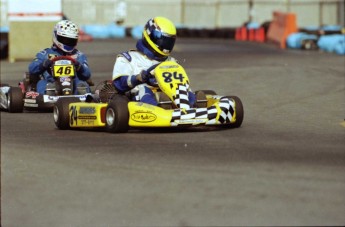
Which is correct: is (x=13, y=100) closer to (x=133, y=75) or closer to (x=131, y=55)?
(x=131, y=55)

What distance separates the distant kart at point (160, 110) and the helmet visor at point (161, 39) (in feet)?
1.42

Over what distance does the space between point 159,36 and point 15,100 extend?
7.82ft

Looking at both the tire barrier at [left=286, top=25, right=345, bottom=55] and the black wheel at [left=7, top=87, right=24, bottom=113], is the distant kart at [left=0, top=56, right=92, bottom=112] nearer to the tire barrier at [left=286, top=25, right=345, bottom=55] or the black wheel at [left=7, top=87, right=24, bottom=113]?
the black wheel at [left=7, top=87, right=24, bottom=113]

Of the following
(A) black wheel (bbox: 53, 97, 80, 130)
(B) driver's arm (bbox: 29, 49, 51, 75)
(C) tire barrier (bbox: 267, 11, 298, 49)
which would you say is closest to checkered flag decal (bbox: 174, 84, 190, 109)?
(A) black wheel (bbox: 53, 97, 80, 130)

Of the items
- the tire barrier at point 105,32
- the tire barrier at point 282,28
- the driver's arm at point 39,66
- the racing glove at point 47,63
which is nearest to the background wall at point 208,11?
the tire barrier at point 105,32

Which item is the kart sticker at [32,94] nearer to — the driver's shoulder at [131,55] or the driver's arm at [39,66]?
the driver's arm at [39,66]

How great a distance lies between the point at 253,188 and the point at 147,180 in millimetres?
777

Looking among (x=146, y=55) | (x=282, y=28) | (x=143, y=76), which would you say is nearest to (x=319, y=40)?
(x=282, y=28)

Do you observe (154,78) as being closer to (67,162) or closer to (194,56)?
(67,162)

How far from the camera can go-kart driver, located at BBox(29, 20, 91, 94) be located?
41.7 ft

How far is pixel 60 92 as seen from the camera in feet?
41.2

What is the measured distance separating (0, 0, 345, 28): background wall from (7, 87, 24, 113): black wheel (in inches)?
923

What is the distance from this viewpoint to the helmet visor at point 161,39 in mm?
10617

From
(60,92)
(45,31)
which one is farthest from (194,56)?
(60,92)
